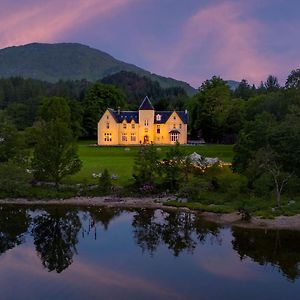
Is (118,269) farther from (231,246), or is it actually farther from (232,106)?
(232,106)

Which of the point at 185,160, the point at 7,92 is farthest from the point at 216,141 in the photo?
the point at 7,92

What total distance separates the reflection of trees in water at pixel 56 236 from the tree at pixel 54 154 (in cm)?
612

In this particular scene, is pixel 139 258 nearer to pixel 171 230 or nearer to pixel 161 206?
pixel 171 230

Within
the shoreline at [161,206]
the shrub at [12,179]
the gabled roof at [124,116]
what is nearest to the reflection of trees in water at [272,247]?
the shoreline at [161,206]

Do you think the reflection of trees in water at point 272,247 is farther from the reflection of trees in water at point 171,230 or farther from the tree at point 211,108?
A: the tree at point 211,108

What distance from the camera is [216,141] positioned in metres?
95.5

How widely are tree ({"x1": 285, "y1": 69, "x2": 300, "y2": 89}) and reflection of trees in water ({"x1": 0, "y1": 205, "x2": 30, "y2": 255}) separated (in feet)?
145

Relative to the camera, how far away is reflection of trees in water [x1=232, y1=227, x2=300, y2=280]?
25.9m

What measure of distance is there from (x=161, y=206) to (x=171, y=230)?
700 centimetres

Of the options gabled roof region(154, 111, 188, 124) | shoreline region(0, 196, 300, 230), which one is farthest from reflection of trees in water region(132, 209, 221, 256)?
gabled roof region(154, 111, 188, 124)

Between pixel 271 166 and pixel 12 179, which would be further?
pixel 12 179

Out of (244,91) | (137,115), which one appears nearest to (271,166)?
(137,115)

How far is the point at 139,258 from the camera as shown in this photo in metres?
27.2

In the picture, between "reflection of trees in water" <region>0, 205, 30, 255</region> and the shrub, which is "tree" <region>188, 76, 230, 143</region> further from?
"reflection of trees in water" <region>0, 205, 30, 255</region>
